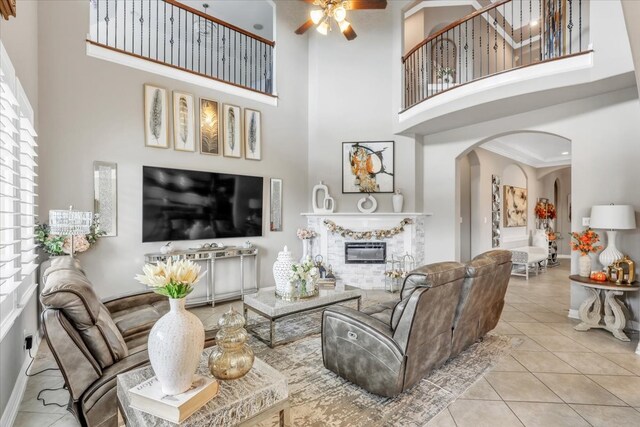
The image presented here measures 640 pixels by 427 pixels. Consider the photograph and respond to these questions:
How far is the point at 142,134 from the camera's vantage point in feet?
14.1

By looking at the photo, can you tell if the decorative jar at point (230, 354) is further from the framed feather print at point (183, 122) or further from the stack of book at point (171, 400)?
the framed feather print at point (183, 122)

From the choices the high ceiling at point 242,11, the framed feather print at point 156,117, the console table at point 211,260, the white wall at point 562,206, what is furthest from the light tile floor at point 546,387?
the white wall at point 562,206

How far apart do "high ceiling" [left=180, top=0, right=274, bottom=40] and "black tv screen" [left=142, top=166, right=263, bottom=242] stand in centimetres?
333

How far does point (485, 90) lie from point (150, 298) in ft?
15.6

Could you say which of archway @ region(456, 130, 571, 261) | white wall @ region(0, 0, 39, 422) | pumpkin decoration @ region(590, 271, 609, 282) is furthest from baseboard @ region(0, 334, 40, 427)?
archway @ region(456, 130, 571, 261)

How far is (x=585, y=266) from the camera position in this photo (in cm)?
370

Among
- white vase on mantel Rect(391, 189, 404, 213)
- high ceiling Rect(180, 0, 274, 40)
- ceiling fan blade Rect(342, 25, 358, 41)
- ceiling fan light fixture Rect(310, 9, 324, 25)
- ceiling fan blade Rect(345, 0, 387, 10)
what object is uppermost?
high ceiling Rect(180, 0, 274, 40)

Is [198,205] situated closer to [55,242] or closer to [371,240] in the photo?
[55,242]

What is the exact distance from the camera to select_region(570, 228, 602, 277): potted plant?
12.1 ft

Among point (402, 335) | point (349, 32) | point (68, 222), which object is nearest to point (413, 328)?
point (402, 335)

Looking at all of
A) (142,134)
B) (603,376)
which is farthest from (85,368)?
(603,376)

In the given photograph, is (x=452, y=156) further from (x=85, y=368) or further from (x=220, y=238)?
(x=85, y=368)

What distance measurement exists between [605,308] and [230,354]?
4176 millimetres

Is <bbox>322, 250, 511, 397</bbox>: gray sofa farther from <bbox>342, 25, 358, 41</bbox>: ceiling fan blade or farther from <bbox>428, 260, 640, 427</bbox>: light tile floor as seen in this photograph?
<bbox>342, 25, 358, 41</bbox>: ceiling fan blade
